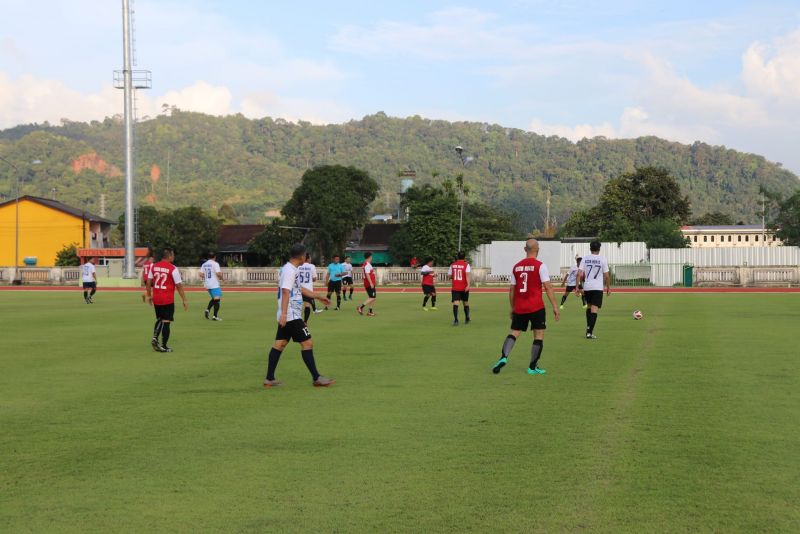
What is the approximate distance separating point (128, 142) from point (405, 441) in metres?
49.8

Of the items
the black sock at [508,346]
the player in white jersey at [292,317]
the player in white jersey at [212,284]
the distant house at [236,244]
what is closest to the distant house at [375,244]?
the distant house at [236,244]

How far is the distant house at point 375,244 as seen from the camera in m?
86.9

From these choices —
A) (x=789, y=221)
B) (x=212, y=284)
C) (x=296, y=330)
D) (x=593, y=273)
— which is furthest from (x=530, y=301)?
(x=789, y=221)

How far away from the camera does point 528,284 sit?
39.8 feet

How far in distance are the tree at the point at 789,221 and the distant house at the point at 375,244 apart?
34.3 metres

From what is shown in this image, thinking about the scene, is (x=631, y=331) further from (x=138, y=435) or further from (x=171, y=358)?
(x=138, y=435)

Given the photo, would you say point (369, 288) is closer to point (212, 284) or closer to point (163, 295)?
point (212, 284)

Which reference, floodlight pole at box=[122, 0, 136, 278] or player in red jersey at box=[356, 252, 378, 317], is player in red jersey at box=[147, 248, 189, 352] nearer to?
player in red jersey at box=[356, 252, 378, 317]

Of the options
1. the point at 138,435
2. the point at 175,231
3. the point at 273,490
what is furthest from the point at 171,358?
the point at 175,231

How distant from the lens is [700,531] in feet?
16.8

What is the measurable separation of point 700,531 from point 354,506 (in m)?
2.13

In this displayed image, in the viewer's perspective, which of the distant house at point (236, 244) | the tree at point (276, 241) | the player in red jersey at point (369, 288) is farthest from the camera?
the distant house at point (236, 244)

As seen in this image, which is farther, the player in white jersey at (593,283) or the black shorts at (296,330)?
the player in white jersey at (593,283)

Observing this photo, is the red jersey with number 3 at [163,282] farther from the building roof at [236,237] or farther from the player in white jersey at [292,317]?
the building roof at [236,237]
